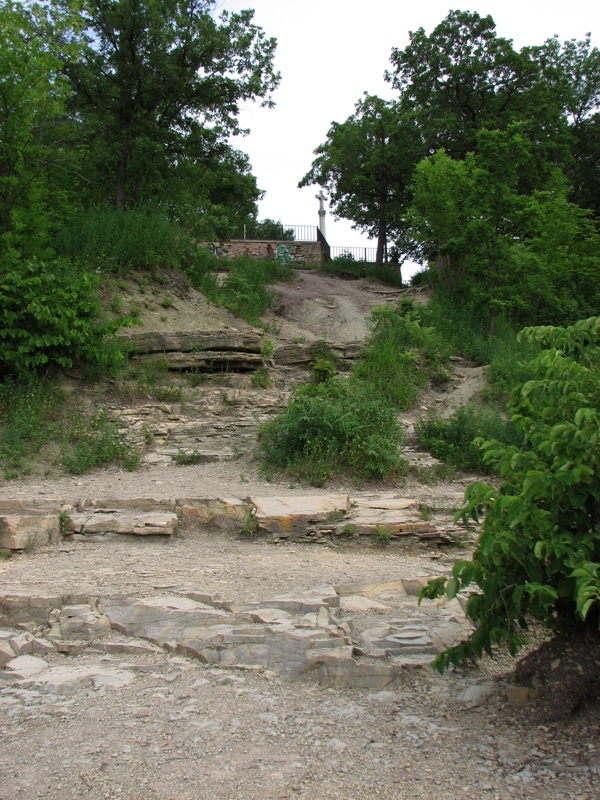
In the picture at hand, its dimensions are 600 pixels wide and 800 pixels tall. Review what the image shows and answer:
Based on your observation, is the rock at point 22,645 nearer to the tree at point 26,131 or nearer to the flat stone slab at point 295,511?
the flat stone slab at point 295,511

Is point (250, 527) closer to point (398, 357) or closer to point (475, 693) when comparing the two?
point (475, 693)

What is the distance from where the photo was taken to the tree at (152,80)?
1667 centimetres

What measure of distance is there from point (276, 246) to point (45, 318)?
648 inches

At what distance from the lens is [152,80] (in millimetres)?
17250

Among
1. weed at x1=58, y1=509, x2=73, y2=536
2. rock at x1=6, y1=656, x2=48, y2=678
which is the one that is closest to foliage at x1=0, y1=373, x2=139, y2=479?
weed at x1=58, y1=509, x2=73, y2=536

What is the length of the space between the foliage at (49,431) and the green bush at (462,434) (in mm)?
4323

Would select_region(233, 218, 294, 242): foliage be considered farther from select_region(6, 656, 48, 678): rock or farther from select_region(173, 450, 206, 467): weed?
select_region(6, 656, 48, 678): rock

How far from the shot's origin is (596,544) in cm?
313

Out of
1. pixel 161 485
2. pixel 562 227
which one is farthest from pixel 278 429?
pixel 562 227

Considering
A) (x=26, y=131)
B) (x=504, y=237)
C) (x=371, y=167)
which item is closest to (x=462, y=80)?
(x=371, y=167)

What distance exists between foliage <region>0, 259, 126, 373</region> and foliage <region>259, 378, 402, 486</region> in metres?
3.35

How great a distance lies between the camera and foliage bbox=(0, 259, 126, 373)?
1000 cm

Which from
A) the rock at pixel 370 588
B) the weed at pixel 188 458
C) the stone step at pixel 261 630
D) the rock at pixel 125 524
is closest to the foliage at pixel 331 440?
the weed at pixel 188 458

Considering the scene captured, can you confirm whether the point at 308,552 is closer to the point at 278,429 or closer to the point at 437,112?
the point at 278,429
